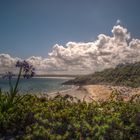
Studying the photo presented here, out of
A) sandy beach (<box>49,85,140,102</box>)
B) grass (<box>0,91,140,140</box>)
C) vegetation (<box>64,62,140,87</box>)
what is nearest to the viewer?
grass (<box>0,91,140,140</box>)

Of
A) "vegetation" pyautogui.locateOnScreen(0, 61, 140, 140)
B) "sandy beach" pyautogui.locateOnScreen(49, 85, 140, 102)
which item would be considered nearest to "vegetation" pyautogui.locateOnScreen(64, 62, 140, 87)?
"sandy beach" pyautogui.locateOnScreen(49, 85, 140, 102)

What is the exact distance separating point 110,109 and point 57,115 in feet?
6.65

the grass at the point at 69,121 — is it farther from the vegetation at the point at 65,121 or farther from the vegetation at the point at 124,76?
the vegetation at the point at 124,76

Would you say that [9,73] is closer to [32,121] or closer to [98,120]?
[32,121]

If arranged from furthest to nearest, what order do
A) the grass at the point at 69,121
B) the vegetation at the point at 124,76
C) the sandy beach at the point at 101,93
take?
the vegetation at the point at 124,76
the sandy beach at the point at 101,93
the grass at the point at 69,121

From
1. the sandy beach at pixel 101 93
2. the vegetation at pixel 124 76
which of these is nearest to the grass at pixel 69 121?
the sandy beach at pixel 101 93

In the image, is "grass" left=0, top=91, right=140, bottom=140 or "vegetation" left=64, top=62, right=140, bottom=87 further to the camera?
"vegetation" left=64, top=62, right=140, bottom=87

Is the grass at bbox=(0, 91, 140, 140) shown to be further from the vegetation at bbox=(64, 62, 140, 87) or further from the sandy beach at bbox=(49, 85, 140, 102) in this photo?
the vegetation at bbox=(64, 62, 140, 87)

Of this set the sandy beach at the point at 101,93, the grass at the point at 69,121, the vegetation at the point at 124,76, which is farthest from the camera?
the vegetation at the point at 124,76

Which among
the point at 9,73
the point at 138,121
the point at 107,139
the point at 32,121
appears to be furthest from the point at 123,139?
the point at 9,73

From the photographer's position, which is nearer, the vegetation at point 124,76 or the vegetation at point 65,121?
the vegetation at point 65,121

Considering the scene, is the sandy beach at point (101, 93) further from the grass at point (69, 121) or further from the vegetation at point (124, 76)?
the vegetation at point (124, 76)

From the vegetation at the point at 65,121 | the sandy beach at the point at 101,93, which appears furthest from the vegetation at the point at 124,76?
the vegetation at the point at 65,121

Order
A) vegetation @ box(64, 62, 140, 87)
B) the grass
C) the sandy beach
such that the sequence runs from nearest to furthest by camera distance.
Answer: the grass → the sandy beach → vegetation @ box(64, 62, 140, 87)
